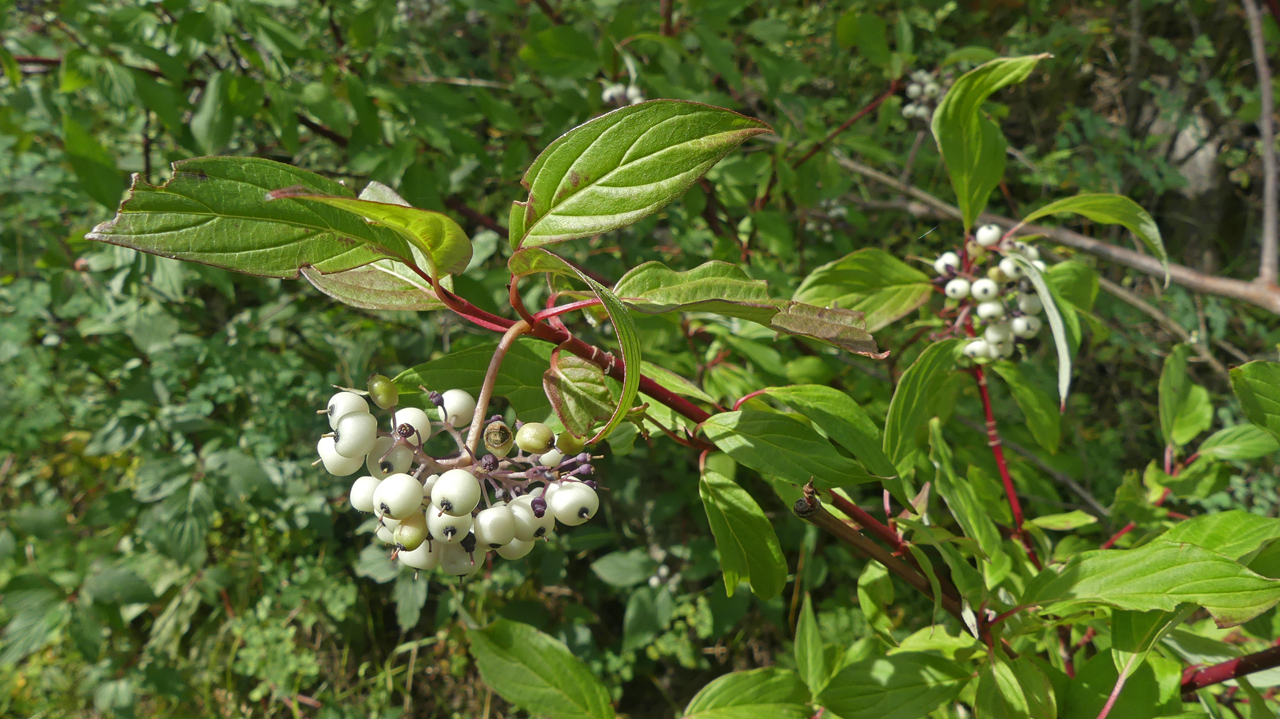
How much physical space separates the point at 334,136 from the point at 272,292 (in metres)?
0.75

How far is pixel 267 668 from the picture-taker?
2.31 meters

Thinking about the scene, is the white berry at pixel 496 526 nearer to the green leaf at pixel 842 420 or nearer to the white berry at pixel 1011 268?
the green leaf at pixel 842 420

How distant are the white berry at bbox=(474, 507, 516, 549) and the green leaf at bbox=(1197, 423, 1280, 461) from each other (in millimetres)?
1462

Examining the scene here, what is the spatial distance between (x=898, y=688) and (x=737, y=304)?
0.67 meters

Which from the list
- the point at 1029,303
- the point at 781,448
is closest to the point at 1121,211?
the point at 1029,303

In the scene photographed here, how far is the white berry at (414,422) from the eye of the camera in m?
0.64

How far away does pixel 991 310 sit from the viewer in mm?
1317

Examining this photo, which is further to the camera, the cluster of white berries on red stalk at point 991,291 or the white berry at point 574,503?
the cluster of white berries on red stalk at point 991,291

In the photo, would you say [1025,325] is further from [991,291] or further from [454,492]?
[454,492]

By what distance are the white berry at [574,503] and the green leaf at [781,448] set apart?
18 centimetres

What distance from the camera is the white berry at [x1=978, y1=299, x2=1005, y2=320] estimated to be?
1318 millimetres

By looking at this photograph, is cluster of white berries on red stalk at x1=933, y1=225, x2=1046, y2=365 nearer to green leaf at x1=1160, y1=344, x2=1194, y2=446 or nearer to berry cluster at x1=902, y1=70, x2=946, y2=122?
green leaf at x1=1160, y1=344, x2=1194, y2=446

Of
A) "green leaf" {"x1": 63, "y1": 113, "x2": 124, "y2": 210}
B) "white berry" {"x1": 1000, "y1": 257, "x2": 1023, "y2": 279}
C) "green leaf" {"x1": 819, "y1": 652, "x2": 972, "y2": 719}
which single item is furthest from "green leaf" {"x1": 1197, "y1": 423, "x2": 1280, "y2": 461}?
"green leaf" {"x1": 63, "y1": 113, "x2": 124, "y2": 210}

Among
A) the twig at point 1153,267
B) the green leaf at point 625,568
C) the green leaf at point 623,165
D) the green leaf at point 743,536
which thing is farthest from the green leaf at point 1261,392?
the green leaf at point 625,568
